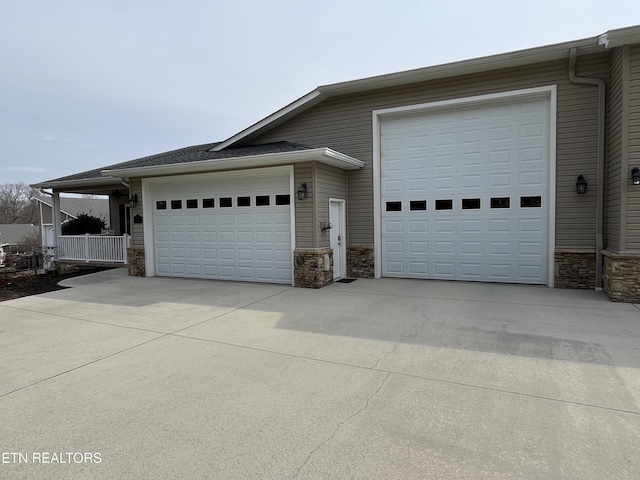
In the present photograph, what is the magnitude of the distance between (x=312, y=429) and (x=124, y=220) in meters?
15.3

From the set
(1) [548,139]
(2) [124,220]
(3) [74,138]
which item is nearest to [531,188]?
(1) [548,139]

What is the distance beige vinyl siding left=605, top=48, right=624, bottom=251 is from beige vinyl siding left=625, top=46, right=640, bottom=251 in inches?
6.0

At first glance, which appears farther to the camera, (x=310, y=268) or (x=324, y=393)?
(x=310, y=268)

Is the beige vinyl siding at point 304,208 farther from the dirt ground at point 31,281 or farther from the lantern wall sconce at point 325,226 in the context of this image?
the dirt ground at point 31,281

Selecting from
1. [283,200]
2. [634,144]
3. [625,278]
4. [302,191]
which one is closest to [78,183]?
[283,200]

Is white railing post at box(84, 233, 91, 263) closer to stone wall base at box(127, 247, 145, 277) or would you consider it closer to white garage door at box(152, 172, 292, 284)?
stone wall base at box(127, 247, 145, 277)

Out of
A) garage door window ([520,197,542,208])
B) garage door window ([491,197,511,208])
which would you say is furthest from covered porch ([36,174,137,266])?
garage door window ([520,197,542,208])

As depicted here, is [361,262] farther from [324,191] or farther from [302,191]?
[302,191]

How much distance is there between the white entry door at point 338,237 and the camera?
9.20m

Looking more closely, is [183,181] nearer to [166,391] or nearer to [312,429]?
[166,391]

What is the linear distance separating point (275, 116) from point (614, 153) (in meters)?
7.73

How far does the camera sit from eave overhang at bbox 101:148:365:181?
7945 millimetres

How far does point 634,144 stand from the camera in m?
6.39

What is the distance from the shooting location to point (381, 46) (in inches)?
410
